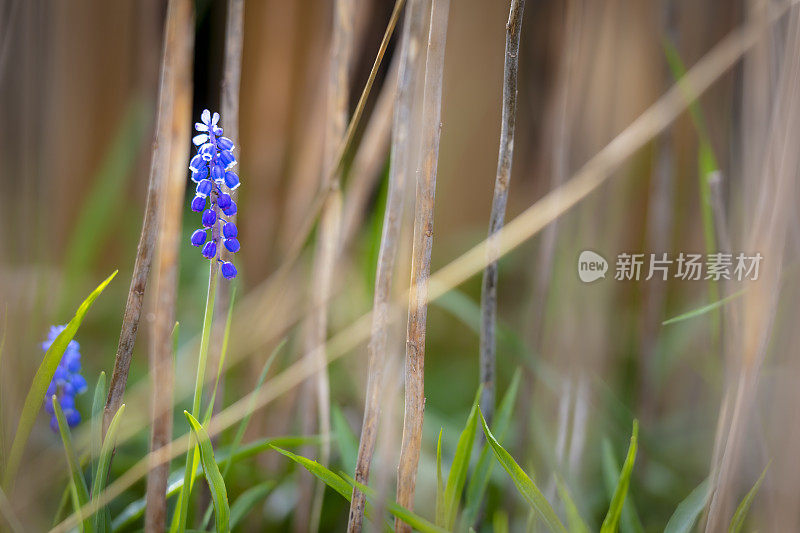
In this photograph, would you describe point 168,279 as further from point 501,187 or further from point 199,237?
point 501,187

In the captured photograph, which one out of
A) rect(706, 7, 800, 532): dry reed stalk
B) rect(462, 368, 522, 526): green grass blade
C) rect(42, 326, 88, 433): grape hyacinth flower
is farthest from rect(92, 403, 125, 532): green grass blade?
rect(706, 7, 800, 532): dry reed stalk

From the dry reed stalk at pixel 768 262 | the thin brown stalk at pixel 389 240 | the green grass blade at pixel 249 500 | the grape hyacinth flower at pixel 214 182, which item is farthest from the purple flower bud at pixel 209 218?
the dry reed stalk at pixel 768 262

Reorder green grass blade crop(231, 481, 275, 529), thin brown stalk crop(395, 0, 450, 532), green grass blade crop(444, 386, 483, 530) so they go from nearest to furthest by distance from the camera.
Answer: thin brown stalk crop(395, 0, 450, 532) → green grass blade crop(444, 386, 483, 530) → green grass blade crop(231, 481, 275, 529)

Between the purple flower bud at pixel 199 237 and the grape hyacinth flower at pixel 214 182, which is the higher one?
the grape hyacinth flower at pixel 214 182

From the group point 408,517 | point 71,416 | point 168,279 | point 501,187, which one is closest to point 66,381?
point 71,416

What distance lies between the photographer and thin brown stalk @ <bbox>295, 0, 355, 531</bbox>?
2.35 feet

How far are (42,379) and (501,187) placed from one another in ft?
1.46

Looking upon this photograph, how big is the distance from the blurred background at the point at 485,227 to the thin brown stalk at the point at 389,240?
4 centimetres

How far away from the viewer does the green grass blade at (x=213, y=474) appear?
22.0 inches

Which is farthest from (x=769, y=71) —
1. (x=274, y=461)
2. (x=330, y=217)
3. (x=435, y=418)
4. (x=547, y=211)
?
(x=274, y=461)

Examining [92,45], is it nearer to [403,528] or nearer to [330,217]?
[330,217]

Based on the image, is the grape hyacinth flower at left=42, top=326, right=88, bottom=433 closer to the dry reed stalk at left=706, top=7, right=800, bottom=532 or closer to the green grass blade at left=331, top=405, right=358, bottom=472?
the green grass blade at left=331, top=405, right=358, bottom=472

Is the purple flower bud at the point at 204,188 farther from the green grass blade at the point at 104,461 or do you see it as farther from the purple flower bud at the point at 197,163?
the green grass blade at the point at 104,461

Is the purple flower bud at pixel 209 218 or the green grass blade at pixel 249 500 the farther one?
the green grass blade at pixel 249 500
